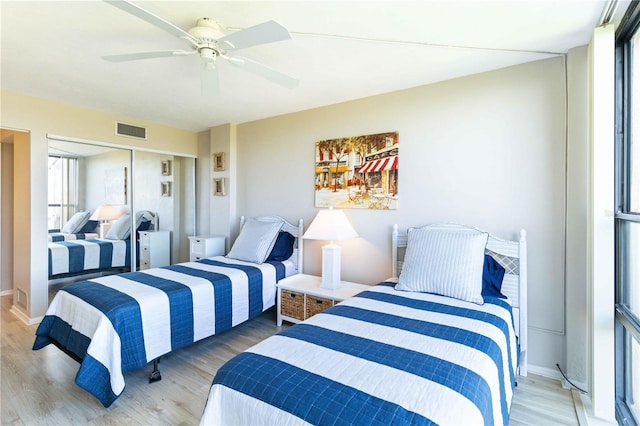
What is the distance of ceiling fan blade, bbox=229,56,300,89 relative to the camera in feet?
6.20

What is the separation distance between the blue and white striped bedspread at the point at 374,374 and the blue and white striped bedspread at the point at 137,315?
109cm

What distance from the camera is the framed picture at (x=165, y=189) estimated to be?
14.3ft

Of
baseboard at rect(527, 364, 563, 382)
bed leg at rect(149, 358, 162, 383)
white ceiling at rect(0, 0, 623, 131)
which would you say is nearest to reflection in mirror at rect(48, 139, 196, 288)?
white ceiling at rect(0, 0, 623, 131)

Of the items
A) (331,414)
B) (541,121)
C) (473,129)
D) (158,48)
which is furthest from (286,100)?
(331,414)

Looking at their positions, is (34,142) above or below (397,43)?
below

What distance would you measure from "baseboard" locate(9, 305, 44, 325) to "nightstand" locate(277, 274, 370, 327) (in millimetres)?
2622

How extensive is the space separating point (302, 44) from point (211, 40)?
2.03 feet

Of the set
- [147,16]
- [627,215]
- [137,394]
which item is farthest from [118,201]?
[627,215]

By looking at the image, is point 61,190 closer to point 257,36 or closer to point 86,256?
point 86,256

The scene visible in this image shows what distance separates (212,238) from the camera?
13.3 feet

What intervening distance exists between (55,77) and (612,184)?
430 centimetres

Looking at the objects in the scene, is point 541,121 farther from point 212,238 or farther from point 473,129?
point 212,238

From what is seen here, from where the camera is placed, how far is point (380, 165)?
3.04 metres

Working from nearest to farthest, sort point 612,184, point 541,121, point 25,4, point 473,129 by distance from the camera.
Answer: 1. point 25,4
2. point 612,184
3. point 541,121
4. point 473,129
